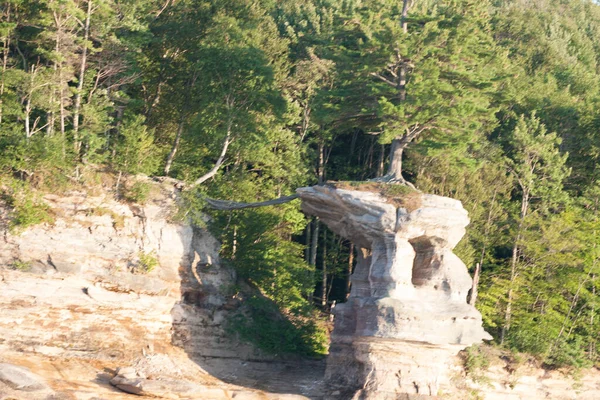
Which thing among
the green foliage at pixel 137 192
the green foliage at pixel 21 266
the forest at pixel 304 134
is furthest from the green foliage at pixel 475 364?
the green foliage at pixel 21 266

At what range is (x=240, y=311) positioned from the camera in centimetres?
2827

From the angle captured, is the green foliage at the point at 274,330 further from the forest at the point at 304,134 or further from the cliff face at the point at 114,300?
the cliff face at the point at 114,300

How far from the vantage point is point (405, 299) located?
79.1ft

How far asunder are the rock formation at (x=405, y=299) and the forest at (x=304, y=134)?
2294mm

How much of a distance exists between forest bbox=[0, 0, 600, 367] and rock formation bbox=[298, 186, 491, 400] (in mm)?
2294

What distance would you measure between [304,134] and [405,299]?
37.9 ft

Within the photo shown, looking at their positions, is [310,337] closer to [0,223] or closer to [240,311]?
[240,311]

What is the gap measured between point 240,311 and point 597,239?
13.8m

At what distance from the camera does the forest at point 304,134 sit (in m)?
26.4

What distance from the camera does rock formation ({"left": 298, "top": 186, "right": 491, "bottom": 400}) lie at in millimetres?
23859

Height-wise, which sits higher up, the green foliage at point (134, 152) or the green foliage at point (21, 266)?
the green foliage at point (134, 152)

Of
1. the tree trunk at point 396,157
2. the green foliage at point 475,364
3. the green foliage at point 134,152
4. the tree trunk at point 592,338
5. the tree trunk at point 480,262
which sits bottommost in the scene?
the green foliage at point 475,364

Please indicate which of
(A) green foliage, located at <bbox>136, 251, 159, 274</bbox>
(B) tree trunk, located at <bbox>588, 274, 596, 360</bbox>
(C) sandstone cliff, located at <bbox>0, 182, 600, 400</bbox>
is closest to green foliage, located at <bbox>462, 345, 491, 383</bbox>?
(C) sandstone cliff, located at <bbox>0, 182, 600, 400</bbox>

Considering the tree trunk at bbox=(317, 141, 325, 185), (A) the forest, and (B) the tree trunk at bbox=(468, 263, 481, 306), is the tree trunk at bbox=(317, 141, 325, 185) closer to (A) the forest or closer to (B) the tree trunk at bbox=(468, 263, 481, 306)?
(A) the forest
